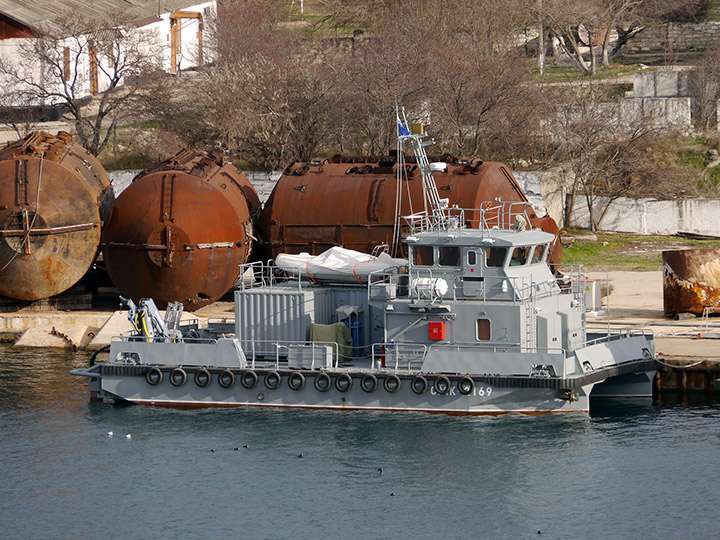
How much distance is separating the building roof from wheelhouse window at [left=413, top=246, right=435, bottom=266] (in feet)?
104

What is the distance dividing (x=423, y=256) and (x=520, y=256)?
82.8 inches

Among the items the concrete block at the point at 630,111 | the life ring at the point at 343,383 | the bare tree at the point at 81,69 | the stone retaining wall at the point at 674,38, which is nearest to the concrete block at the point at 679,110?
the concrete block at the point at 630,111

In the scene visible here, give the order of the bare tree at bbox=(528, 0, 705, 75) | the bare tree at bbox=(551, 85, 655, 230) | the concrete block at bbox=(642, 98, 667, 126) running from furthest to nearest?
the bare tree at bbox=(528, 0, 705, 75) < the concrete block at bbox=(642, 98, 667, 126) < the bare tree at bbox=(551, 85, 655, 230)

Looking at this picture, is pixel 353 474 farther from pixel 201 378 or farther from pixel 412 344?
pixel 201 378

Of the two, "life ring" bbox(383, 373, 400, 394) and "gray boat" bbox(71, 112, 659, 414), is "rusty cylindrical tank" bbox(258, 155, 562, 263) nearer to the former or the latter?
"gray boat" bbox(71, 112, 659, 414)

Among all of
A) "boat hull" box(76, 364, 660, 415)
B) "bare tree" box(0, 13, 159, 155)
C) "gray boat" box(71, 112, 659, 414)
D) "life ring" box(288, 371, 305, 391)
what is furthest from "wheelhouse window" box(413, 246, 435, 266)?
"bare tree" box(0, 13, 159, 155)

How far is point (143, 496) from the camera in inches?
772

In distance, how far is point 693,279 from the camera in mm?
30375

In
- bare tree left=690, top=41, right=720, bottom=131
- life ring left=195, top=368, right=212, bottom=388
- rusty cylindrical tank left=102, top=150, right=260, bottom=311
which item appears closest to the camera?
life ring left=195, top=368, right=212, bottom=388

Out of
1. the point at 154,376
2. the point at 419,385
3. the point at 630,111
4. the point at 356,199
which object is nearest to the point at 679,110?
the point at 630,111

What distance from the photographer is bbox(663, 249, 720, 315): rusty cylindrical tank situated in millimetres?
30406

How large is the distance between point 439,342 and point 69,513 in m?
8.82

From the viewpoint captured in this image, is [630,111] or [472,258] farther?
[630,111]

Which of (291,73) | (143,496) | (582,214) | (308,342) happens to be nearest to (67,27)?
(291,73)
